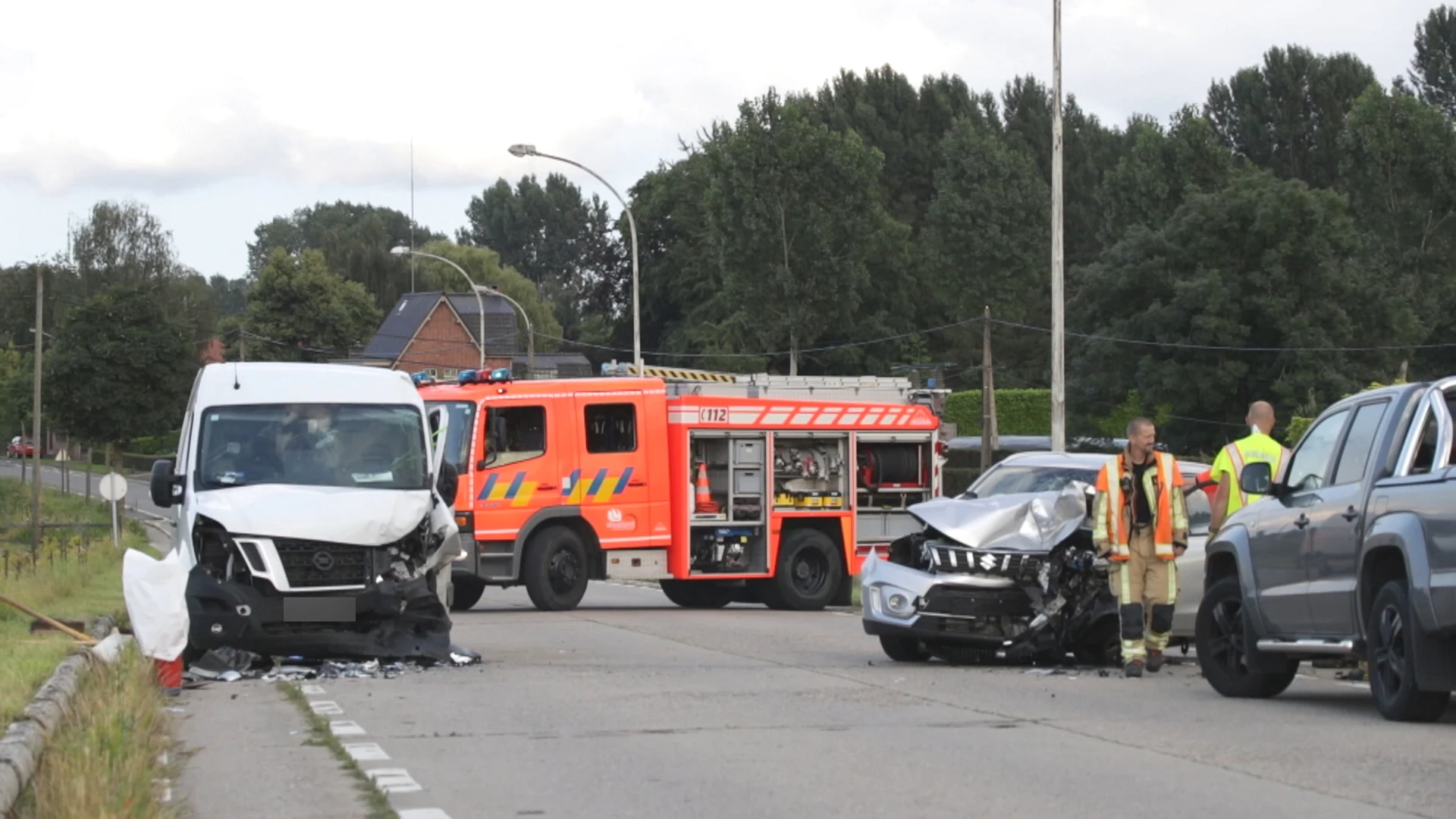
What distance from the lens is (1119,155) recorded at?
3337 inches

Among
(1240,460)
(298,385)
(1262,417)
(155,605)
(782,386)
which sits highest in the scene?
(782,386)

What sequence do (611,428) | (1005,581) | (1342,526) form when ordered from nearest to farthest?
(1342,526), (1005,581), (611,428)

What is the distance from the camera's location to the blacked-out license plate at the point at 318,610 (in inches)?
571

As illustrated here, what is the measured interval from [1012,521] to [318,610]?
5.13 metres

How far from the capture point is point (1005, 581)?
47.2 ft

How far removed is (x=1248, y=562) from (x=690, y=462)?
11.9 metres

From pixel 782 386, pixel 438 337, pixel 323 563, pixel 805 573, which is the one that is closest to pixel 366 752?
pixel 323 563

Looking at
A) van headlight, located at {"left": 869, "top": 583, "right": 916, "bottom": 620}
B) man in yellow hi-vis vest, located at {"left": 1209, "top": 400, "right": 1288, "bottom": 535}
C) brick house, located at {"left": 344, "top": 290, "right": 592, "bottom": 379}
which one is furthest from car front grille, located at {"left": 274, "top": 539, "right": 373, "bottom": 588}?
brick house, located at {"left": 344, "top": 290, "right": 592, "bottom": 379}

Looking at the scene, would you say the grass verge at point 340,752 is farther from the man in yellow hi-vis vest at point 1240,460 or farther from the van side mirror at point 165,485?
the man in yellow hi-vis vest at point 1240,460

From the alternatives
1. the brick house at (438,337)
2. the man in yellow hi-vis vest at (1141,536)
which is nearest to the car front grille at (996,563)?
the man in yellow hi-vis vest at (1141,536)

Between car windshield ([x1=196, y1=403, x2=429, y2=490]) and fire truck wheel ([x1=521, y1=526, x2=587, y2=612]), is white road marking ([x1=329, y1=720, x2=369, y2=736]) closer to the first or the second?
car windshield ([x1=196, y1=403, x2=429, y2=490])

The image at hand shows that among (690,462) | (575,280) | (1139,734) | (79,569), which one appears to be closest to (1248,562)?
(1139,734)

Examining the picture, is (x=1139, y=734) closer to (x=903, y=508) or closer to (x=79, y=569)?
(x=903, y=508)

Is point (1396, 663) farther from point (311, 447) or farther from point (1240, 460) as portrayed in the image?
point (311, 447)
